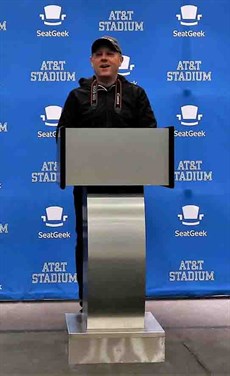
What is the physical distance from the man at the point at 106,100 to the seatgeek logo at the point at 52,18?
48.7 inches

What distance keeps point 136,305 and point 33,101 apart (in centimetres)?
208

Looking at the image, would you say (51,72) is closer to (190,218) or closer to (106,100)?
(106,100)

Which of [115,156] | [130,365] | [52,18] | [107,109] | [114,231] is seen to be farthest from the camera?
[52,18]

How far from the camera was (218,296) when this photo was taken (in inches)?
181

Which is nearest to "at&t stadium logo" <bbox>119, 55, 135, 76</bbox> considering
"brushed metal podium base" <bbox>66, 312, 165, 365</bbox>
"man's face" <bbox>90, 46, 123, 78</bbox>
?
"man's face" <bbox>90, 46, 123, 78</bbox>

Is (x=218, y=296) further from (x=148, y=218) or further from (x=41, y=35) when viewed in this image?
(x=41, y=35)

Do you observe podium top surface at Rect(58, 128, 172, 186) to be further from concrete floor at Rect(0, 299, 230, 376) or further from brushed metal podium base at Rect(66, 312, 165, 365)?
concrete floor at Rect(0, 299, 230, 376)

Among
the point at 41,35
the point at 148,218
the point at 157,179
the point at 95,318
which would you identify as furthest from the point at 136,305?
the point at 41,35

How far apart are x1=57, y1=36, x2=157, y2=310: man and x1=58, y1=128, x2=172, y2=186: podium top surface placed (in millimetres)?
387

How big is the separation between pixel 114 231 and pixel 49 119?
1.76 metres

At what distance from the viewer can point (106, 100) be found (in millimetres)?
3184

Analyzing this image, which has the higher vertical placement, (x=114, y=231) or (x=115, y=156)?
(x=115, y=156)

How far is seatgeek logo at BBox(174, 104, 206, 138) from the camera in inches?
177

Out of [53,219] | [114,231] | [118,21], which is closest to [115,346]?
[114,231]
